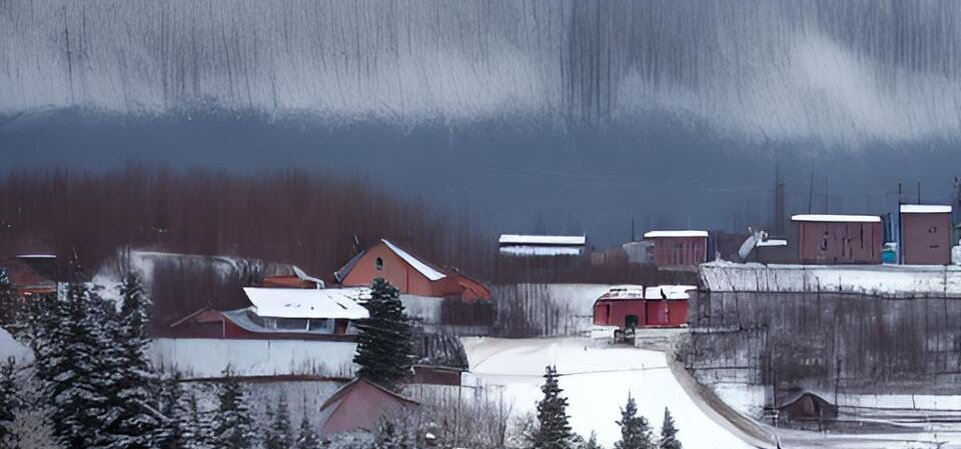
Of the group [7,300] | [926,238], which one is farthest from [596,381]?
[7,300]

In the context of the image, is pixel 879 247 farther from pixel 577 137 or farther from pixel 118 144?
pixel 118 144

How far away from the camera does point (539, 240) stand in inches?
225

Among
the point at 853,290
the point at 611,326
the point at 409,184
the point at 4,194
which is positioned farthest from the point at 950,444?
the point at 4,194

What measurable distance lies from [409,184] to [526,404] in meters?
1.16

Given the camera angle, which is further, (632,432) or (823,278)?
(823,278)

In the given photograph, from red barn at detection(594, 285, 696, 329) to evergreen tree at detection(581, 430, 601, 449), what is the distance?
53cm

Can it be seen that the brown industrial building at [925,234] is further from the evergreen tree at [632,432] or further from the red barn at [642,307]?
the evergreen tree at [632,432]

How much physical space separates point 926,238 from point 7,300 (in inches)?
170

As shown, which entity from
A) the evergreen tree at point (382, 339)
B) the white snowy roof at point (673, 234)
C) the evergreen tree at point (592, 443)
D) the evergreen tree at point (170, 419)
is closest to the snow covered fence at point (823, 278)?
the white snowy roof at point (673, 234)

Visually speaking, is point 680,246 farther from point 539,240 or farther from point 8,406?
point 8,406

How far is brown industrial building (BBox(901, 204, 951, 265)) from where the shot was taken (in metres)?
5.86

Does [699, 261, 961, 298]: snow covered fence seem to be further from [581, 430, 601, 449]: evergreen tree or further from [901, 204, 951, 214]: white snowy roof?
[581, 430, 601, 449]: evergreen tree

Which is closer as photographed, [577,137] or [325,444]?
[325,444]

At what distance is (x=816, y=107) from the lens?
5980 mm
